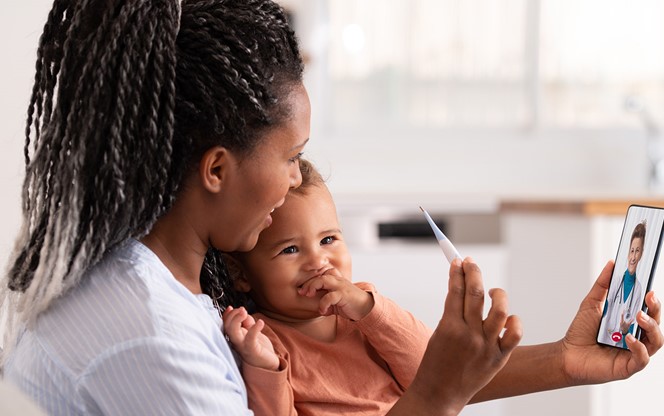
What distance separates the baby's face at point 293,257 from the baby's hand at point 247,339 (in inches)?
7.5

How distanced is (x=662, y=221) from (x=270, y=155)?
569 millimetres

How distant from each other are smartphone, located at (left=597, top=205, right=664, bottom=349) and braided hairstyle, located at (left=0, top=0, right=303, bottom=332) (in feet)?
1.82

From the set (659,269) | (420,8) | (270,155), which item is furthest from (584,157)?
(270,155)

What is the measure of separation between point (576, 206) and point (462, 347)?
72.0 inches

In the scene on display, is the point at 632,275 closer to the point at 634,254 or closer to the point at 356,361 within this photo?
the point at 634,254

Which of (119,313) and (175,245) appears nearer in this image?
(119,313)

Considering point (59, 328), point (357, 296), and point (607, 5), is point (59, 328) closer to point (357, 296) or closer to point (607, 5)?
point (357, 296)

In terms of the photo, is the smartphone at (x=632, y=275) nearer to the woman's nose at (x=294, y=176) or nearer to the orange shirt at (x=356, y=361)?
the orange shirt at (x=356, y=361)

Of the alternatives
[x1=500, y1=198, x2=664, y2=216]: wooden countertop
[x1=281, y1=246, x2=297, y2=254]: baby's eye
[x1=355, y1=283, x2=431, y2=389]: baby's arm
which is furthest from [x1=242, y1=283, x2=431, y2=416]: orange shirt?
[x1=500, y1=198, x2=664, y2=216]: wooden countertop

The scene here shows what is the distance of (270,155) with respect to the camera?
108cm

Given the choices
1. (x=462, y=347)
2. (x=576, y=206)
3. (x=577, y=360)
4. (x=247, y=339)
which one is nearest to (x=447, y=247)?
(x=462, y=347)

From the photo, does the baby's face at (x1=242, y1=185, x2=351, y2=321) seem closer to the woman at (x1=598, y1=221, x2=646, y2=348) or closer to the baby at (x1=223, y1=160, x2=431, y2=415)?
the baby at (x1=223, y1=160, x2=431, y2=415)

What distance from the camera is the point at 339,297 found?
1.31 meters

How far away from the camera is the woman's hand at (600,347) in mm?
1283
